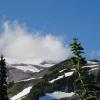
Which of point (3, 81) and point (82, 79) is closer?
A: point (82, 79)

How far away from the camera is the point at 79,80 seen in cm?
5784

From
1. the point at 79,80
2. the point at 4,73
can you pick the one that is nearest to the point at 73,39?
the point at 79,80

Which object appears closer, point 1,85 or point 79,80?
point 79,80

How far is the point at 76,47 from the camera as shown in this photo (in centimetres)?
5756

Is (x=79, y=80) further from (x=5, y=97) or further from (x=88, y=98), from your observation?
(x=5, y=97)

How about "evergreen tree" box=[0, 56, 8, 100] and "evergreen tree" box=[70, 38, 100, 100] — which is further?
"evergreen tree" box=[0, 56, 8, 100]

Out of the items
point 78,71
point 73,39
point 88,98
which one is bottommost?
point 88,98

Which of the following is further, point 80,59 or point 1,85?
point 1,85

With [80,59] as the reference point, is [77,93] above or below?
below

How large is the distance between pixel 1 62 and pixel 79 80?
12995 millimetres

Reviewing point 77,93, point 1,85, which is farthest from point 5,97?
point 77,93

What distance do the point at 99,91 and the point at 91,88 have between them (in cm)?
187

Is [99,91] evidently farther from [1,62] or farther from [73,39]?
[1,62]

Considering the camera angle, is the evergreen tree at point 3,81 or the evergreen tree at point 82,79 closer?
the evergreen tree at point 82,79
